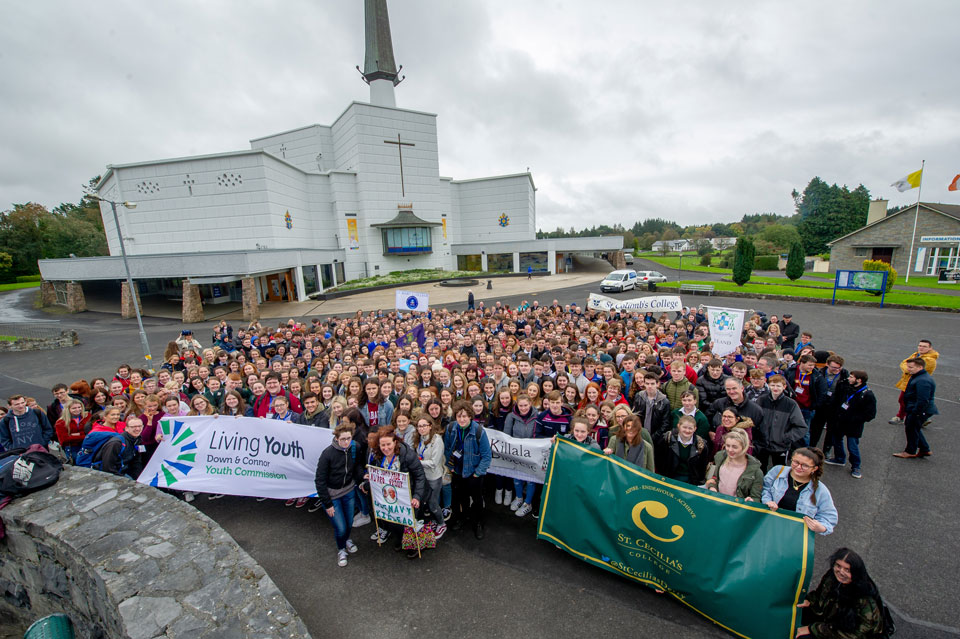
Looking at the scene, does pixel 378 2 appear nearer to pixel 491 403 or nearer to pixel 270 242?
pixel 270 242

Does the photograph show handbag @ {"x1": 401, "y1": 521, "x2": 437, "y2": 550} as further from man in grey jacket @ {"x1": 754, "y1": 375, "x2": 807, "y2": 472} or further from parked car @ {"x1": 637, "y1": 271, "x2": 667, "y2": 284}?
parked car @ {"x1": 637, "y1": 271, "x2": 667, "y2": 284}

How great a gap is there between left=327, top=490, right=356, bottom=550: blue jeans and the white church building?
83.5ft

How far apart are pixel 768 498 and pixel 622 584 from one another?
187 centimetres

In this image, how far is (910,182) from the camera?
26719mm

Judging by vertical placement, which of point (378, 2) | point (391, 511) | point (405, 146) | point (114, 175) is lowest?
point (391, 511)

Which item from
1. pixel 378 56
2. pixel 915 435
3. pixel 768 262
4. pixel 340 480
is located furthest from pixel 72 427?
pixel 768 262

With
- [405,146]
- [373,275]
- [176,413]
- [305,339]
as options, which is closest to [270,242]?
[373,275]

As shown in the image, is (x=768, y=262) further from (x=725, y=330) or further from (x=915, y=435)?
(x=915, y=435)

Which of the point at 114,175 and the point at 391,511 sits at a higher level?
the point at 114,175

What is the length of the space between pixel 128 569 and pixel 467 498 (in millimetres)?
3786

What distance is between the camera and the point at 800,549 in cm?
358

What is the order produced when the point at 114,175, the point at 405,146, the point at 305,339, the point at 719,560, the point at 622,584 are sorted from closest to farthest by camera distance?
1. the point at 719,560
2. the point at 622,584
3. the point at 305,339
4. the point at 114,175
5. the point at 405,146

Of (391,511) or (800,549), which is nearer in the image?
(800,549)

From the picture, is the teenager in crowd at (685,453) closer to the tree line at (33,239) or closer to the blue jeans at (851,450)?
the blue jeans at (851,450)
